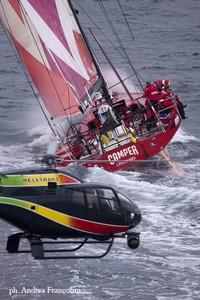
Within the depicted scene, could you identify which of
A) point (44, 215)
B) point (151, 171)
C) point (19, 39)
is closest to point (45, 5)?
point (19, 39)

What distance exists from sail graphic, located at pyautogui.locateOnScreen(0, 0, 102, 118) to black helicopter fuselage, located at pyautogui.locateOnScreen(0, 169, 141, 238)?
1003cm

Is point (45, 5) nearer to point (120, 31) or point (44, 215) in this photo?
point (44, 215)

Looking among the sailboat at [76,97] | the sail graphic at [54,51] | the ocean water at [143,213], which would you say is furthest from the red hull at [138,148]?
the sail graphic at [54,51]

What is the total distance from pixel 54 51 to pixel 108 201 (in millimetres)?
10950

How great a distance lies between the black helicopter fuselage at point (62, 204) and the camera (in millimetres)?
19938

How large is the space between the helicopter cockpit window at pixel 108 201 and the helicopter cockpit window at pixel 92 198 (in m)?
0.08

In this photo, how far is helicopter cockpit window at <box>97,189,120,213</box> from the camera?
789 inches

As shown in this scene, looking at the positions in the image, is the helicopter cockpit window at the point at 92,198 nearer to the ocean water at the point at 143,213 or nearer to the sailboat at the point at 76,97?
the ocean water at the point at 143,213

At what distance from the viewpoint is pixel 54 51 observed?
30.2 metres

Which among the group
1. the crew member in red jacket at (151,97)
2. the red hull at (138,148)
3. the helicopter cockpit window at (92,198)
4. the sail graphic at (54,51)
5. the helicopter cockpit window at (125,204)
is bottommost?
the helicopter cockpit window at (125,204)

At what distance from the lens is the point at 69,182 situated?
20.1 meters

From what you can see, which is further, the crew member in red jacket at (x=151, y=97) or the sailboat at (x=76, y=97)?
the crew member in red jacket at (x=151, y=97)

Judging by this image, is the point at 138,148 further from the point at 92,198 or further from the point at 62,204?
the point at 62,204

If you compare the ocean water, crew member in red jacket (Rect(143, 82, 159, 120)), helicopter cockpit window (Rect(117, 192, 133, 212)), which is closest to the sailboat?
crew member in red jacket (Rect(143, 82, 159, 120))
